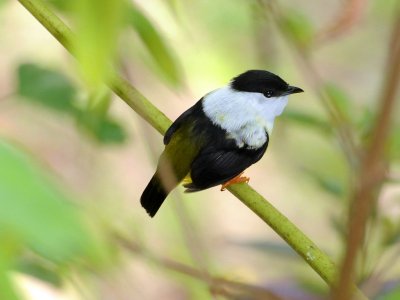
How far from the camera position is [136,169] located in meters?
3.72

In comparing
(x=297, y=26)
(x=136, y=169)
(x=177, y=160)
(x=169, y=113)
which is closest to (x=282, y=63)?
(x=169, y=113)

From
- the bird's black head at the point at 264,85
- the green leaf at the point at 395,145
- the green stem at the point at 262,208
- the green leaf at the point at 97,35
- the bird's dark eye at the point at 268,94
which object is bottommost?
the green leaf at the point at 97,35

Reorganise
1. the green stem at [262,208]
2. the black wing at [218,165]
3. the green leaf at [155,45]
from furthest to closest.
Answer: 1. the black wing at [218,165]
2. the green leaf at [155,45]
3. the green stem at [262,208]

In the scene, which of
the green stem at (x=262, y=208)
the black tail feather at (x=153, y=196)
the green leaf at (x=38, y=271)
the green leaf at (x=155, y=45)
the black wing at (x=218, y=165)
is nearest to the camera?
the green stem at (x=262, y=208)

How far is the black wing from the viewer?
3.80 ft

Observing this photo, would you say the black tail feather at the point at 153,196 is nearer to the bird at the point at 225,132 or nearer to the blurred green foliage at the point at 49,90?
the bird at the point at 225,132

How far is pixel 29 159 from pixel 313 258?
0.40 metres

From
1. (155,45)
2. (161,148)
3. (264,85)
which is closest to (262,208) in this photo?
(155,45)

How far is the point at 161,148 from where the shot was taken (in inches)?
69.3

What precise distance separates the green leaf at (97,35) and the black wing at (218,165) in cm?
72

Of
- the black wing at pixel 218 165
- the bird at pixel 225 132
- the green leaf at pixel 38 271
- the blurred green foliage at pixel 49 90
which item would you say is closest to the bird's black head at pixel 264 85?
the bird at pixel 225 132

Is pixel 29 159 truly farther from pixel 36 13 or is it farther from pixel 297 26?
pixel 297 26

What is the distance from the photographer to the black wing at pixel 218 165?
1.16m

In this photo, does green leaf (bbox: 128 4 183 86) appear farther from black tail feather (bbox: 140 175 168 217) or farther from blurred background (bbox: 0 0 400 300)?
black tail feather (bbox: 140 175 168 217)
